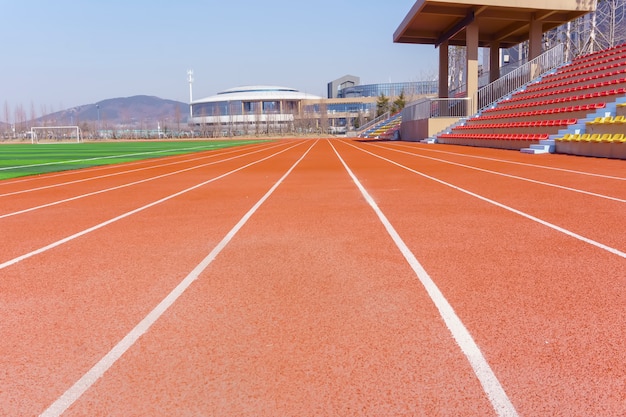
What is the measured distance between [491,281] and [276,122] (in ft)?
296

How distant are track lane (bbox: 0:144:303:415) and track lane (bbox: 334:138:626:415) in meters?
2.12

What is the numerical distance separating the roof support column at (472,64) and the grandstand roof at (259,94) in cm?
8254

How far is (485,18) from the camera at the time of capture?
26953 mm

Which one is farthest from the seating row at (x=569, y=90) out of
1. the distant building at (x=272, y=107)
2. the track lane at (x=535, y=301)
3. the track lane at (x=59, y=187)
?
the distant building at (x=272, y=107)

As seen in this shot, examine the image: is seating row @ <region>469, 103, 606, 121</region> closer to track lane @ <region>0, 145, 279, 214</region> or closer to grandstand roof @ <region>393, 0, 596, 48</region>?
grandstand roof @ <region>393, 0, 596, 48</region>

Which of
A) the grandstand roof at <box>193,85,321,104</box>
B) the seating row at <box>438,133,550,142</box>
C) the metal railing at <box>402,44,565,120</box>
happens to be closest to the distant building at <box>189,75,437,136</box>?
the grandstand roof at <box>193,85,321,104</box>

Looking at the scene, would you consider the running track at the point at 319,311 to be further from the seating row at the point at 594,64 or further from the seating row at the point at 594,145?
the seating row at the point at 594,64

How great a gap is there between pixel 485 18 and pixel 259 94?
89.5 meters

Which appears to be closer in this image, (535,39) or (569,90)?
(569,90)

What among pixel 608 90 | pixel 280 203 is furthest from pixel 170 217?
pixel 608 90

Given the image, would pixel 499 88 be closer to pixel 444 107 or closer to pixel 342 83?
pixel 444 107

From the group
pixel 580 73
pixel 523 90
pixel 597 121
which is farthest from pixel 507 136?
pixel 523 90

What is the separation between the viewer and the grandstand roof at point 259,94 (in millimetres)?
108500

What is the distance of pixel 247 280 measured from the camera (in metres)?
3.95
